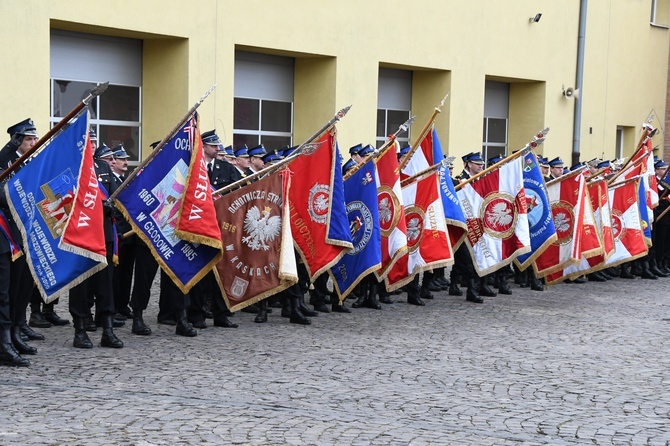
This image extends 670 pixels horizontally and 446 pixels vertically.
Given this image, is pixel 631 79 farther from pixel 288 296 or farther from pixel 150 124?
pixel 288 296

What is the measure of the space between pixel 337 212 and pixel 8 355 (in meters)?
4.17

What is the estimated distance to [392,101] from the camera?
2192cm

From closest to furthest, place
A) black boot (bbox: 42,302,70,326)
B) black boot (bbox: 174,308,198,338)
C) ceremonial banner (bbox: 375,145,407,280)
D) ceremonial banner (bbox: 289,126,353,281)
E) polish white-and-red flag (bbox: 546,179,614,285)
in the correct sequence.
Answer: black boot (bbox: 174,308,198,338) → black boot (bbox: 42,302,70,326) → ceremonial banner (bbox: 289,126,353,281) → ceremonial banner (bbox: 375,145,407,280) → polish white-and-red flag (bbox: 546,179,614,285)

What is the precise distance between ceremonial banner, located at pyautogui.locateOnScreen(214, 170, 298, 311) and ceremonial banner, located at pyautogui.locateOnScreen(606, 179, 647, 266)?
298 inches

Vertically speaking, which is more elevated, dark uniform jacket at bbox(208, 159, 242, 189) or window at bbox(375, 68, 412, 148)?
window at bbox(375, 68, 412, 148)

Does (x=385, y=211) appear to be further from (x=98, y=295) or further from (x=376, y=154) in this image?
(x=98, y=295)

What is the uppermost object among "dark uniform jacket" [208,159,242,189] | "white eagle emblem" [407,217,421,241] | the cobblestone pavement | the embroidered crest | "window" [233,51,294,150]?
"window" [233,51,294,150]

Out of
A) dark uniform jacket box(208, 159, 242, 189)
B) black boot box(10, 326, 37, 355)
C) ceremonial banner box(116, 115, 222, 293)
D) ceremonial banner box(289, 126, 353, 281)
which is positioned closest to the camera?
black boot box(10, 326, 37, 355)

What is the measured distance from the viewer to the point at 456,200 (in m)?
13.5

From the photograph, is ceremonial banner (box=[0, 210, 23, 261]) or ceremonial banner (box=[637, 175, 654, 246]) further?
ceremonial banner (box=[637, 175, 654, 246])

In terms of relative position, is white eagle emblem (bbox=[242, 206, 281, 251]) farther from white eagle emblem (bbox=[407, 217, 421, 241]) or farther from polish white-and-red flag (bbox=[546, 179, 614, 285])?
polish white-and-red flag (bbox=[546, 179, 614, 285])

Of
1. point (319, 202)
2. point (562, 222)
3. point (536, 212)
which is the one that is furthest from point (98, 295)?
point (562, 222)

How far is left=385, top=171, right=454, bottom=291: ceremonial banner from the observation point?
12.8 metres

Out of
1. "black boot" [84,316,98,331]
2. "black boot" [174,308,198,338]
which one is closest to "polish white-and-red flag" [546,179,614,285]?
"black boot" [174,308,198,338]
